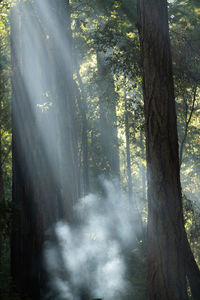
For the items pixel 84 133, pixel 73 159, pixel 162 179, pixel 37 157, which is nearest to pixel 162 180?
pixel 162 179

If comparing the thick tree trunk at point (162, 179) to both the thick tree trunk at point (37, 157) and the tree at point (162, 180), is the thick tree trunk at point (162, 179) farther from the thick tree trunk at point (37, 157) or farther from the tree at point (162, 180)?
the thick tree trunk at point (37, 157)

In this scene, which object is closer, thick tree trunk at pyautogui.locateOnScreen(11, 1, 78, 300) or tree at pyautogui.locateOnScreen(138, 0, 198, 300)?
tree at pyautogui.locateOnScreen(138, 0, 198, 300)

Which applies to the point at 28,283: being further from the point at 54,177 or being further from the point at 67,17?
the point at 67,17

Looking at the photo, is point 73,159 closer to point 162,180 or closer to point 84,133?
point 162,180

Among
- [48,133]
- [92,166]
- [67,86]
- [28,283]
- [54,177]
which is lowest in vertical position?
[28,283]

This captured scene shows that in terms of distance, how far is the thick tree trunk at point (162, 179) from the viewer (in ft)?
21.1

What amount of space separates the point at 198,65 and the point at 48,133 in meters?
5.15

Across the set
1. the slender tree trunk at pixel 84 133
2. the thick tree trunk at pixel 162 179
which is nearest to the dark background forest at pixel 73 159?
the thick tree trunk at pixel 162 179

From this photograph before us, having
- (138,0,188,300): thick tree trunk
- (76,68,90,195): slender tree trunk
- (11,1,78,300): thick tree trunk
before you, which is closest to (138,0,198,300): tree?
(138,0,188,300): thick tree trunk

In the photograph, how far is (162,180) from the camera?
6.51 metres

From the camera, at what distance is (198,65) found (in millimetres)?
13086

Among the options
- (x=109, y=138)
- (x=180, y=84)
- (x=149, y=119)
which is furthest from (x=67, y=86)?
(x=109, y=138)

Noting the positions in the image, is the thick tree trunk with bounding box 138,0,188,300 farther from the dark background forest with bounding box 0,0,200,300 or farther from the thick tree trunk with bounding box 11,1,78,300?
the thick tree trunk with bounding box 11,1,78,300

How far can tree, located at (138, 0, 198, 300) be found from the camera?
6.44m
